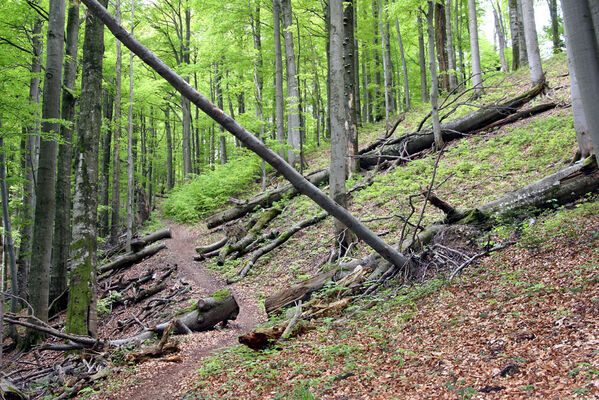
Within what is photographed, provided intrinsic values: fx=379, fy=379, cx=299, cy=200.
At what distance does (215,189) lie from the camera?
65.0 ft

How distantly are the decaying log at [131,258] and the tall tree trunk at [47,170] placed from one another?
6184 mm

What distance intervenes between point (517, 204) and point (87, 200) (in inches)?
298

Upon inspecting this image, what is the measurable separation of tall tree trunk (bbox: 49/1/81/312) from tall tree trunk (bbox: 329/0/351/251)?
5900mm

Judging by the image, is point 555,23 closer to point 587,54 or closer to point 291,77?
point 291,77

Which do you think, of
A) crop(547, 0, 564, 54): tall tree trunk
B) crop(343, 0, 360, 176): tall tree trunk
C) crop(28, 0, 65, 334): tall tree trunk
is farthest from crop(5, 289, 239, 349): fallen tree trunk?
crop(547, 0, 564, 54): tall tree trunk

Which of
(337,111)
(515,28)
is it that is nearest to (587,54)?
(337,111)

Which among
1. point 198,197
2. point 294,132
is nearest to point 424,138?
point 294,132

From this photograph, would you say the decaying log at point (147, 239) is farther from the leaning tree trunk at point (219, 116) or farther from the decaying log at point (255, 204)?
the leaning tree trunk at point (219, 116)

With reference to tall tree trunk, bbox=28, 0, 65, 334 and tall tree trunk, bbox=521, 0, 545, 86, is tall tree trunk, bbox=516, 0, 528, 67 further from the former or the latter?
tall tree trunk, bbox=28, 0, 65, 334

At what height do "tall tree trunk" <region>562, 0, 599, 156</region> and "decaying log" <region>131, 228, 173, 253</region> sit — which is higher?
"tall tree trunk" <region>562, 0, 599, 156</region>

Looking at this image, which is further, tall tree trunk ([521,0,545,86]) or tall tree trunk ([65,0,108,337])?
tall tree trunk ([521,0,545,86])

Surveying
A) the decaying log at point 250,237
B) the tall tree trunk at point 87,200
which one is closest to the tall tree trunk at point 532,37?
the decaying log at point 250,237

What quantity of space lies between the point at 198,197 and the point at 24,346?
12271mm

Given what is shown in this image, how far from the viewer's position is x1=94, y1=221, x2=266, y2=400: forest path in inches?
203
